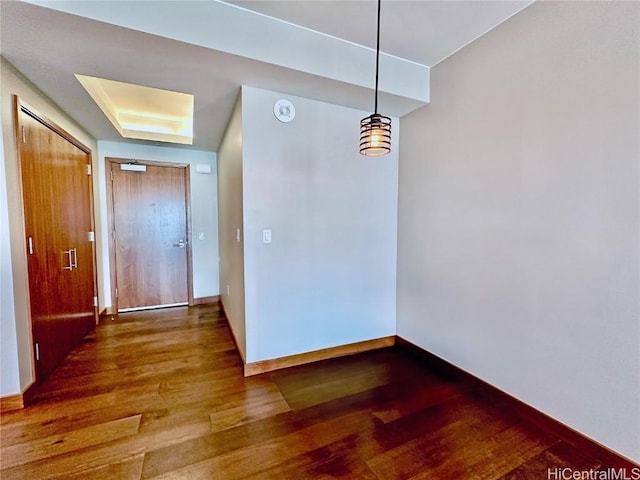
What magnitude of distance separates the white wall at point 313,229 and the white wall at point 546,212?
574 mm

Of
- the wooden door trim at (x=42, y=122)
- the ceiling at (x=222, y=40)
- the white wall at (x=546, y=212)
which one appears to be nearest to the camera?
the white wall at (x=546, y=212)

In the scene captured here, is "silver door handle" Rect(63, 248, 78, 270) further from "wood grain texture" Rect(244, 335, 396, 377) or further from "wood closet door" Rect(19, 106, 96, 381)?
"wood grain texture" Rect(244, 335, 396, 377)

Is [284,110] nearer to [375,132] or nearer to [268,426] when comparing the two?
[375,132]

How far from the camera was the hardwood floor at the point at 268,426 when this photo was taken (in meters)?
1.57

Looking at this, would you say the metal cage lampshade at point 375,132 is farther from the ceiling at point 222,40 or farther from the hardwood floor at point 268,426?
the hardwood floor at point 268,426

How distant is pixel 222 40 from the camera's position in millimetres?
1852

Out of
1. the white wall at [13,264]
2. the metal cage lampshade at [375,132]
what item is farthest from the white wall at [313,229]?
the white wall at [13,264]

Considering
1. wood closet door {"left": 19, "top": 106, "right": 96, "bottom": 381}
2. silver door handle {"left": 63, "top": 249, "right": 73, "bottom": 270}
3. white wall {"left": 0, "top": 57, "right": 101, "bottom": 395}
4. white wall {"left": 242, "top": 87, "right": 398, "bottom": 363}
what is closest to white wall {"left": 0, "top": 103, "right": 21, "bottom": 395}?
white wall {"left": 0, "top": 57, "right": 101, "bottom": 395}

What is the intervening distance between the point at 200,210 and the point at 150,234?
77 cm

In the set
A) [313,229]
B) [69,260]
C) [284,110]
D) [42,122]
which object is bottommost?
[69,260]

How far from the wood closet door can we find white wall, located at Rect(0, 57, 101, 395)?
0.08m

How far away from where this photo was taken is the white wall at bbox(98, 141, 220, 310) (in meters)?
4.12

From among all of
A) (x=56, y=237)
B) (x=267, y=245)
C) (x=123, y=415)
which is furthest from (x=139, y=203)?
(x=123, y=415)

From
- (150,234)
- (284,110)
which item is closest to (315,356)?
(284,110)
